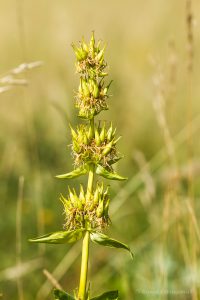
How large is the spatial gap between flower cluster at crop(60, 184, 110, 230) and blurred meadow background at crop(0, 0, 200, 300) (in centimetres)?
87

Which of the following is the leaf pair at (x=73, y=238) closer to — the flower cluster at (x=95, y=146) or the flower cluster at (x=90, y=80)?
the flower cluster at (x=95, y=146)

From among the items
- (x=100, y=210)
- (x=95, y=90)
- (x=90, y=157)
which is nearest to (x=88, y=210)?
(x=100, y=210)

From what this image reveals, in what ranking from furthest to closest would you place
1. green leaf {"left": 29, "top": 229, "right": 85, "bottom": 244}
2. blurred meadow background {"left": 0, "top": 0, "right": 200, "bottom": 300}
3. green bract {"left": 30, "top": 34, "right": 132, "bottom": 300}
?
1. blurred meadow background {"left": 0, "top": 0, "right": 200, "bottom": 300}
2. green bract {"left": 30, "top": 34, "right": 132, "bottom": 300}
3. green leaf {"left": 29, "top": 229, "right": 85, "bottom": 244}

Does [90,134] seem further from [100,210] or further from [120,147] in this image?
[120,147]

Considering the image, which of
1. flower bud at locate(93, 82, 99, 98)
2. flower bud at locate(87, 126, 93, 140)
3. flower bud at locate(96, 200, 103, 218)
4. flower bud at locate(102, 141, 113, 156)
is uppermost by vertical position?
flower bud at locate(93, 82, 99, 98)

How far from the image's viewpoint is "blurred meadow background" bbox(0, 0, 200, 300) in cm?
328

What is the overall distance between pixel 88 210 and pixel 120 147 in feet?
13.4

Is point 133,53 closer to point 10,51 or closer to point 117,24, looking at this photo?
point 117,24

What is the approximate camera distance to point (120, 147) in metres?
5.83

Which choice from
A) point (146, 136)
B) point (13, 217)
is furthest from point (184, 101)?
point (13, 217)

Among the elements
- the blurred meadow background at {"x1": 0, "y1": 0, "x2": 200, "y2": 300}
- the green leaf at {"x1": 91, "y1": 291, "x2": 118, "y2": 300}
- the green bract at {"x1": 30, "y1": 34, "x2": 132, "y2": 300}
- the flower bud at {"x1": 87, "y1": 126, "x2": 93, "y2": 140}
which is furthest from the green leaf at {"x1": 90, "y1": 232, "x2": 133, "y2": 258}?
the blurred meadow background at {"x1": 0, "y1": 0, "x2": 200, "y2": 300}

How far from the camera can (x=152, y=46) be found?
8.78 meters

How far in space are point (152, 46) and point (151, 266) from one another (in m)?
5.45

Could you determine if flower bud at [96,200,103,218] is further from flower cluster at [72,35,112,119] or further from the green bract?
Result: flower cluster at [72,35,112,119]
